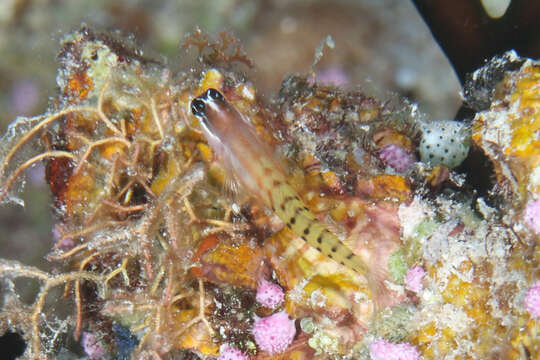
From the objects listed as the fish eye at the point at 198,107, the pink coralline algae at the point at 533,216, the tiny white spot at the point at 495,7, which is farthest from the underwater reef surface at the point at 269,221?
the tiny white spot at the point at 495,7

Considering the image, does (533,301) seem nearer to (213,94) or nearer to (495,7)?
(213,94)

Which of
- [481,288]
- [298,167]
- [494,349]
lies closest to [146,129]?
[298,167]

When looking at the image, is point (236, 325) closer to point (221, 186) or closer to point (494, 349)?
point (221, 186)

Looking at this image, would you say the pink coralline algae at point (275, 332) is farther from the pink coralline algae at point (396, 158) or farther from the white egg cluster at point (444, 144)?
the white egg cluster at point (444, 144)

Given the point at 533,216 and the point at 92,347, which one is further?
the point at 92,347

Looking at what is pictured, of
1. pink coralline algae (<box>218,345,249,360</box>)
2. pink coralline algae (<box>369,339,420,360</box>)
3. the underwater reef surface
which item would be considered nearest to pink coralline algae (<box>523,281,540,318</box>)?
the underwater reef surface

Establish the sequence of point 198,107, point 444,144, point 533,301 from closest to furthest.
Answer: point 533,301 < point 198,107 < point 444,144

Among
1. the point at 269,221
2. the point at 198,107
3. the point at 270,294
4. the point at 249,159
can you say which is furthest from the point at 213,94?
the point at 270,294

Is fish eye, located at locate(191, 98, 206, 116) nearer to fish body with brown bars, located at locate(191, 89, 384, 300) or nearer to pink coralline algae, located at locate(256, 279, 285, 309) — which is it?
fish body with brown bars, located at locate(191, 89, 384, 300)
